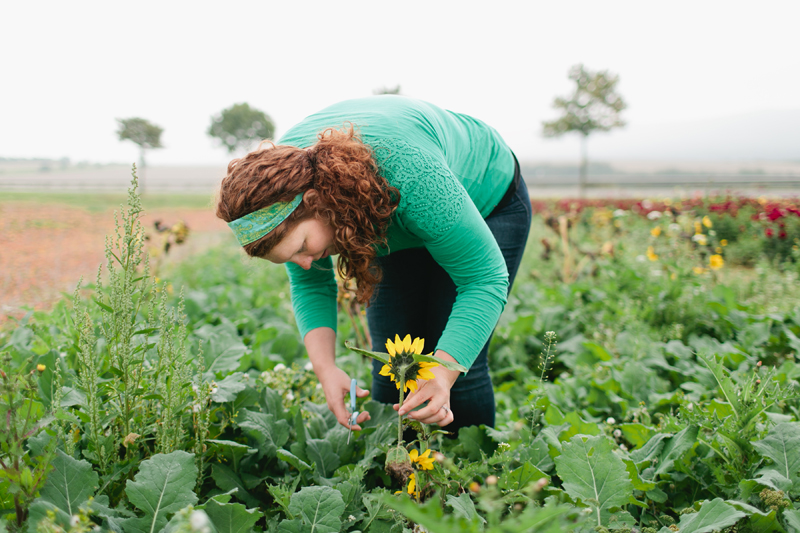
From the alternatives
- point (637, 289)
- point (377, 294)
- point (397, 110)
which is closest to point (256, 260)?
point (377, 294)

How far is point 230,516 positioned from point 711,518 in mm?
1077

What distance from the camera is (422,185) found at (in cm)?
129

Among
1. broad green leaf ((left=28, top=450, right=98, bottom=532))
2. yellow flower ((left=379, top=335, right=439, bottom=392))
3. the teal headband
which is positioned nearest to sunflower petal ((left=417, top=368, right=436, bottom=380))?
yellow flower ((left=379, top=335, right=439, bottom=392))

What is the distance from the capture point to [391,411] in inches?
69.2

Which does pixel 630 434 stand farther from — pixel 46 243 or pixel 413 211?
pixel 46 243

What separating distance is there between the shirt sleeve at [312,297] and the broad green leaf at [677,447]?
3.58 feet

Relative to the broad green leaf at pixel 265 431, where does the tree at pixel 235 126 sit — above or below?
above

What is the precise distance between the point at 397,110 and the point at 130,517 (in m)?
1.21

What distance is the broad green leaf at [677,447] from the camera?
1462 mm

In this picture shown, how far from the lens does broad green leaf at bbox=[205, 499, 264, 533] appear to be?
44.5 inches

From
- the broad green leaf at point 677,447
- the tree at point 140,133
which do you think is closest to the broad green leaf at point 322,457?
the broad green leaf at point 677,447

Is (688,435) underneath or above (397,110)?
underneath

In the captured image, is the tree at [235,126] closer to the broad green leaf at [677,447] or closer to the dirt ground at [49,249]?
the dirt ground at [49,249]

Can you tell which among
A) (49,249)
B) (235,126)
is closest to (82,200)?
(49,249)
